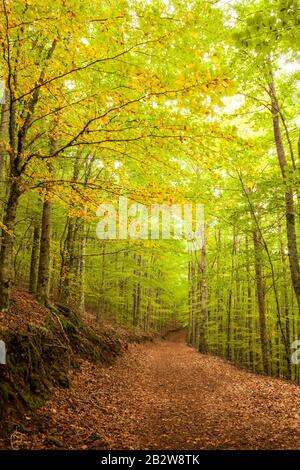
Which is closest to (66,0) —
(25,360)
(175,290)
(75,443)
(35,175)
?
(35,175)

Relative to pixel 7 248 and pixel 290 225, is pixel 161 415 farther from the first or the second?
pixel 290 225

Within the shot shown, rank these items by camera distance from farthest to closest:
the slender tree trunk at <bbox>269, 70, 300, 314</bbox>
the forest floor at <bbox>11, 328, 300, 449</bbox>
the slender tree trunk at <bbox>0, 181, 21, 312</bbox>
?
the slender tree trunk at <bbox>269, 70, 300, 314</bbox>, the slender tree trunk at <bbox>0, 181, 21, 312</bbox>, the forest floor at <bbox>11, 328, 300, 449</bbox>

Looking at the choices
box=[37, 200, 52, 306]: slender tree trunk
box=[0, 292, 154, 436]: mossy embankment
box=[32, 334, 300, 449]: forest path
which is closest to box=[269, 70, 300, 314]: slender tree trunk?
box=[32, 334, 300, 449]: forest path

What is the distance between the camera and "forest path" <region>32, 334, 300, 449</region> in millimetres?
4980

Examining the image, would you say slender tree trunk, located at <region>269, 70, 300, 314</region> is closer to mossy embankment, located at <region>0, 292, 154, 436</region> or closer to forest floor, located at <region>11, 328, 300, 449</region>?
forest floor, located at <region>11, 328, 300, 449</region>

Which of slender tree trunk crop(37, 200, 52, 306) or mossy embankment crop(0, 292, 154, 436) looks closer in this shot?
mossy embankment crop(0, 292, 154, 436)

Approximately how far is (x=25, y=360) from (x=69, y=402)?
129 centimetres

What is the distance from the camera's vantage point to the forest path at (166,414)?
196 inches

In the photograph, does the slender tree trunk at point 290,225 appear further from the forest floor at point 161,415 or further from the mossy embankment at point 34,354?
the mossy embankment at point 34,354

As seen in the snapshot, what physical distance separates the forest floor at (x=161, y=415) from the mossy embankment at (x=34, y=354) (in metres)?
0.28

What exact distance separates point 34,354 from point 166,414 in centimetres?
319

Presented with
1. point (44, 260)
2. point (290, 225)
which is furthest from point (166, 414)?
point (290, 225)

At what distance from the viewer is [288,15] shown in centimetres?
359

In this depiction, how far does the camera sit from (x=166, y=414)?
681 centimetres
